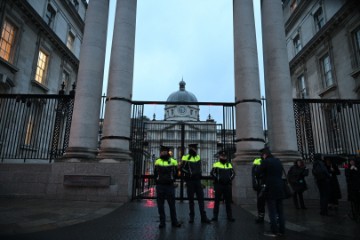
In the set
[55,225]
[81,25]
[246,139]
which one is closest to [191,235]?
[55,225]

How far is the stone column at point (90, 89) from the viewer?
9.45 meters

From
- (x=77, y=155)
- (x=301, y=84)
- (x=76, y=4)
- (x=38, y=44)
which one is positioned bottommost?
(x=77, y=155)

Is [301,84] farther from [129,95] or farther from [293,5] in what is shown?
[129,95]

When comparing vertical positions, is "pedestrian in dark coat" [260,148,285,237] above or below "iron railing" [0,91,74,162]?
below

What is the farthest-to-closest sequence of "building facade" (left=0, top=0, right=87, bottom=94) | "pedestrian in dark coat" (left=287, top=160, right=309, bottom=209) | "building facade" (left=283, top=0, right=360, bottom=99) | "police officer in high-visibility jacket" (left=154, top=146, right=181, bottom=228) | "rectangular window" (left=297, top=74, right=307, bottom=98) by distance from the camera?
1. "rectangular window" (left=297, top=74, right=307, bottom=98)
2. "building facade" (left=283, top=0, right=360, bottom=99)
3. "building facade" (left=0, top=0, right=87, bottom=94)
4. "pedestrian in dark coat" (left=287, top=160, right=309, bottom=209)
5. "police officer in high-visibility jacket" (left=154, top=146, right=181, bottom=228)

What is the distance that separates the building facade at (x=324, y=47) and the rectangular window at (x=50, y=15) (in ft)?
69.7

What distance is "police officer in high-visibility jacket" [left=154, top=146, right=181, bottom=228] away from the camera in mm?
5613

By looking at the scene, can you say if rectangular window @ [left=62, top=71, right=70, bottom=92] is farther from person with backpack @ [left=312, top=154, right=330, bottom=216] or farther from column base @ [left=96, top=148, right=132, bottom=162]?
person with backpack @ [left=312, top=154, right=330, bottom=216]

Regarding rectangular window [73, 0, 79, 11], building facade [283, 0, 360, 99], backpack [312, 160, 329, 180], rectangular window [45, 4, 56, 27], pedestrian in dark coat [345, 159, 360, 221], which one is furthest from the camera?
rectangular window [73, 0, 79, 11]

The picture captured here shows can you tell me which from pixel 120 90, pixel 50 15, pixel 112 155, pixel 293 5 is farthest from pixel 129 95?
pixel 293 5

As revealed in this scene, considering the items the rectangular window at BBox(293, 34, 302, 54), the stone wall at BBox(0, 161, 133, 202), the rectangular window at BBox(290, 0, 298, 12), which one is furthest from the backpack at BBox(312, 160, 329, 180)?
the rectangular window at BBox(290, 0, 298, 12)

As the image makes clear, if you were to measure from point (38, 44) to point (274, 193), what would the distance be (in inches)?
Answer: 832

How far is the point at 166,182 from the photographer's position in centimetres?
579

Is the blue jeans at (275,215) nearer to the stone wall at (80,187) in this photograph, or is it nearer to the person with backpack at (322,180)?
the person with backpack at (322,180)
